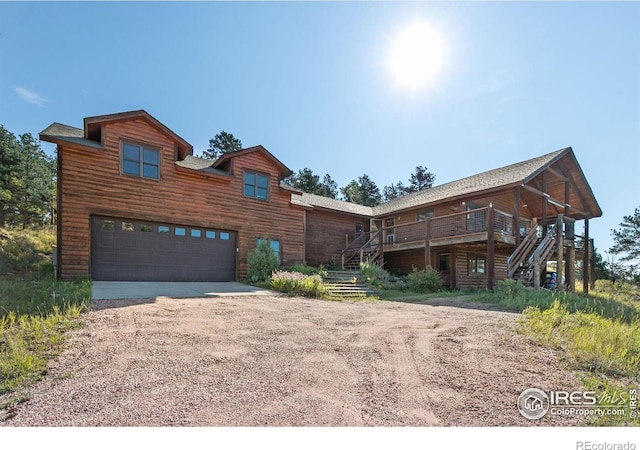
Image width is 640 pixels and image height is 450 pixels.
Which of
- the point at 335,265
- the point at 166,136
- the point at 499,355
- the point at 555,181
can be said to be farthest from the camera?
the point at 335,265

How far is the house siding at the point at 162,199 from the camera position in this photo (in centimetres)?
1092

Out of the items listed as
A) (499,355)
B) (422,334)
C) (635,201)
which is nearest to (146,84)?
(422,334)

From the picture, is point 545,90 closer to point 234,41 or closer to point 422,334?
point 422,334

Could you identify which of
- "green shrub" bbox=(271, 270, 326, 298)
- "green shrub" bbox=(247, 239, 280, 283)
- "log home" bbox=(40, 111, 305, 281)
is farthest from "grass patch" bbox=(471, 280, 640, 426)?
"log home" bbox=(40, 111, 305, 281)

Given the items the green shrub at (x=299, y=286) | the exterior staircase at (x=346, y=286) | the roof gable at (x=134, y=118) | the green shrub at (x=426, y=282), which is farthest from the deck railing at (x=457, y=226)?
the roof gable at (x=134, y=118)

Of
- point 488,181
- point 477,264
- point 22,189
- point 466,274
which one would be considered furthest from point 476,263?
point 22,189

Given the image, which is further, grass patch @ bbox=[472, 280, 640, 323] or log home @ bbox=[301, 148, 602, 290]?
log home @ bbox=[301, 148, 602, 290]

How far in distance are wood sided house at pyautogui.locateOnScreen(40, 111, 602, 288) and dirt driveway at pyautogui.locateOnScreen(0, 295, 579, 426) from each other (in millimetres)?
6952

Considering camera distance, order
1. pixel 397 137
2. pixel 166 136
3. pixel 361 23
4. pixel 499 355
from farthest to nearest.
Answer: pixel 397 137 < pixel 166 136 < pixel 361 23 < pixel 499 355

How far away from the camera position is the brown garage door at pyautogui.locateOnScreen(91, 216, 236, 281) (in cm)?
1159

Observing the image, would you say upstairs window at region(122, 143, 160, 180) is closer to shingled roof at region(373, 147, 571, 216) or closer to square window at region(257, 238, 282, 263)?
square window at region(257, 238, 282, 263)

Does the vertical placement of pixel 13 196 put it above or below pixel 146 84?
below

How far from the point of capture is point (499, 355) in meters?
4.20

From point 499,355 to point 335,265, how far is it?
1497 cm
